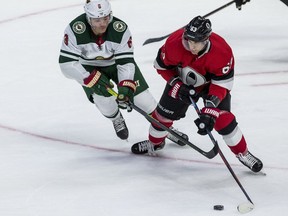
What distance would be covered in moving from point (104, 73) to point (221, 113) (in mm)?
999

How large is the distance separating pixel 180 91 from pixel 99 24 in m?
0.66

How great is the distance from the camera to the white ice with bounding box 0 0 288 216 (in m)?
4.43

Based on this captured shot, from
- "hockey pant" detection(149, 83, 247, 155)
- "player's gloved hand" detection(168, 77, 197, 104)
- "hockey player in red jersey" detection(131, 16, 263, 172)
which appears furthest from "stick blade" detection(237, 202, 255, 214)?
"player's gloved hand" detection(168, 77, 197, 104)

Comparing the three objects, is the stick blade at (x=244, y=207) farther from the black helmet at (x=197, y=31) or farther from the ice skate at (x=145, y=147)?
the ice skate at (x=145, y=147)

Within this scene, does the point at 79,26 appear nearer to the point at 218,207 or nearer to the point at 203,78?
the point at 203,78

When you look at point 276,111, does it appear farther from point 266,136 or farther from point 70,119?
point 70,119

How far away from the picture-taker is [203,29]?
177 inches

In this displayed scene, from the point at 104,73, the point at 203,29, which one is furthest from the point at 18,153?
the point at 203,29

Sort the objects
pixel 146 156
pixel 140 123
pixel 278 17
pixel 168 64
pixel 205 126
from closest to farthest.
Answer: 1. pixel 205 126
2. pixel 168 64
3. pixel 146 156
4. pixel 140 123
5. pixel 278 17

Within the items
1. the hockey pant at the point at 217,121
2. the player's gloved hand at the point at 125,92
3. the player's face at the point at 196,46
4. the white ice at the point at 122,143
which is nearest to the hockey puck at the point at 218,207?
the white ice at the point at 122,143

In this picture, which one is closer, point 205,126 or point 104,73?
point 205,126

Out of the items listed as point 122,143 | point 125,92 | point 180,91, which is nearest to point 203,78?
point 180,91

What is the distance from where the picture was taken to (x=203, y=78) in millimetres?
4691

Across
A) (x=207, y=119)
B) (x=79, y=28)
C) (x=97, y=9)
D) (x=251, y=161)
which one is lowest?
(x=251, y=161)
